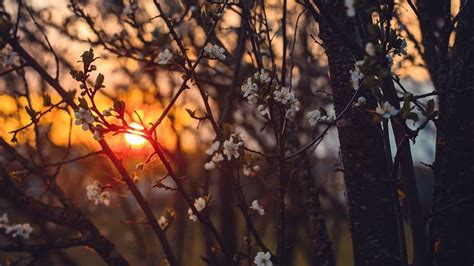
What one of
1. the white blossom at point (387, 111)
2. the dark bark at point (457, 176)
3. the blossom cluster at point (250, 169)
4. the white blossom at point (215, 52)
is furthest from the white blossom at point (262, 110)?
the white blossom at point (387, 111)

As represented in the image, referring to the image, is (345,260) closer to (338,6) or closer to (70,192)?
(70,192)

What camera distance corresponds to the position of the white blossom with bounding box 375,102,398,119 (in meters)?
1.96

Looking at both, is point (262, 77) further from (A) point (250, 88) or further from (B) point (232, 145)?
(B) point (232, 145)

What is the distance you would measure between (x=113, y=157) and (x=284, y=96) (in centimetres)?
133

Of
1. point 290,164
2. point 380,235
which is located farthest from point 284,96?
point 290,164

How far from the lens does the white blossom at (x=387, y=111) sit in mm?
1958

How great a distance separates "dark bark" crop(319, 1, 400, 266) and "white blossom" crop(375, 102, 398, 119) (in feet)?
2.72

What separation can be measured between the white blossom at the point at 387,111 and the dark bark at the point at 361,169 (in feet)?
2.72

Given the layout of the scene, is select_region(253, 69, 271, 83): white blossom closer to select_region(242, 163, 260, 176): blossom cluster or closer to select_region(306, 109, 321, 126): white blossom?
select_region(306, 109, 321, 126): white blossom

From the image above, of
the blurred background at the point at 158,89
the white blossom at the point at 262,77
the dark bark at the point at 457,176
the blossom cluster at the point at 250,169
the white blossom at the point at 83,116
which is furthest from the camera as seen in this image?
the blurred background at the point at 158,89

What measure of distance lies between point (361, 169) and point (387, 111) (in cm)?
90

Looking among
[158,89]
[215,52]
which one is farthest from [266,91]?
[158,89]

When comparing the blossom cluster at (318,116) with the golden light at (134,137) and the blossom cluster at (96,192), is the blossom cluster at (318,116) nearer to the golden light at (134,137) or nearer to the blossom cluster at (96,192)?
the golden light at (134,137)

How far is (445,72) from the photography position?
9.80ft
